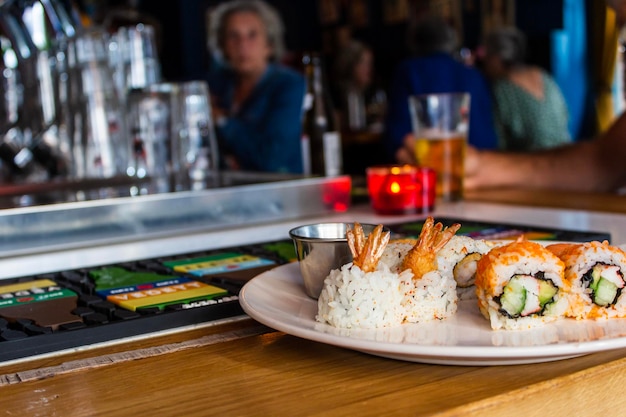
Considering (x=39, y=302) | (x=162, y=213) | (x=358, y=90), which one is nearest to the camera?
(x=39, y=302)

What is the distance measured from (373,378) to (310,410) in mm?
85

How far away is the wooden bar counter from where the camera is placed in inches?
23.9

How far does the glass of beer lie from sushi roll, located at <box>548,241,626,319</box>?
3.42 ft

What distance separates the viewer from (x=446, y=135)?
5.74ft

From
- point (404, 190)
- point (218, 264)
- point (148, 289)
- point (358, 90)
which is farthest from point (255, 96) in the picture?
point (148, 289)

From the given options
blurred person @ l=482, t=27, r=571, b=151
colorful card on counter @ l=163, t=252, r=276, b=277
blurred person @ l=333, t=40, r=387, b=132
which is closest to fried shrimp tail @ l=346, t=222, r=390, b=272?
colorful card on counter @ l=163, t=252, r=276, b=277

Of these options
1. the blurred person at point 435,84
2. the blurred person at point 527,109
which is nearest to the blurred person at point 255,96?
the blurred person at point 435,84

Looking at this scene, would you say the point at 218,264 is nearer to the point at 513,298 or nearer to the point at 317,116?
the point at 513,298

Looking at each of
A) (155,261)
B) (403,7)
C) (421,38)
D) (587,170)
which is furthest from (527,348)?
(403,7)

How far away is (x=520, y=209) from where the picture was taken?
1617mm

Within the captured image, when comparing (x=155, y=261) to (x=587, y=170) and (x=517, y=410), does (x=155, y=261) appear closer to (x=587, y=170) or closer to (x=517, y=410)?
(x=517, y=410)

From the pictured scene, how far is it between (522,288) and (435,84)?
3.21 m

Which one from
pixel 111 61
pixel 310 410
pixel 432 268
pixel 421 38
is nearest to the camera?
pixel 310 410

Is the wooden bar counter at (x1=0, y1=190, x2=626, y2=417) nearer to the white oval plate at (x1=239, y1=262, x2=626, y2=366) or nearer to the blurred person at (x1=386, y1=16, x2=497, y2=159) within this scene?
the white oval plate at (x1=239, y1=262, x2=626, y2=366)
